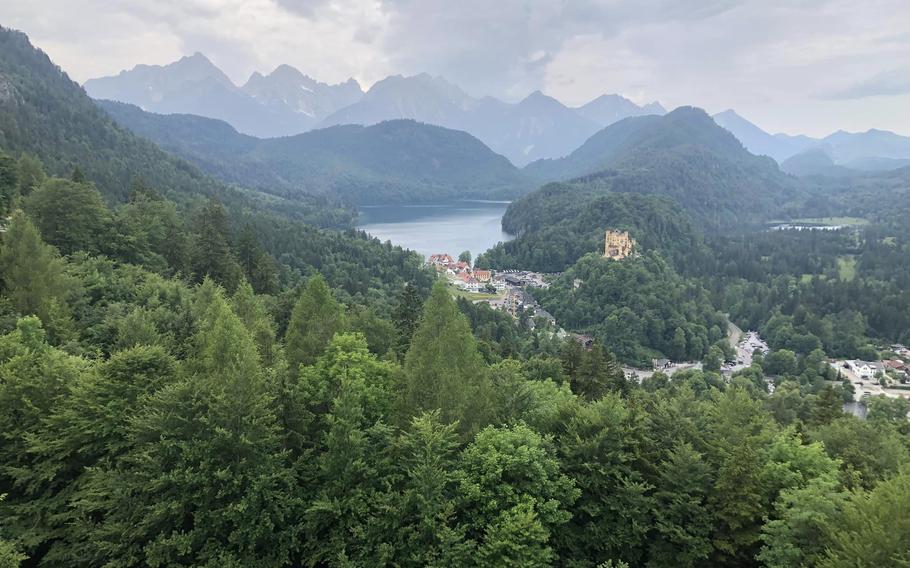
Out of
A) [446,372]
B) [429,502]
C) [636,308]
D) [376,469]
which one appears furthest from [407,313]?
[636,308]

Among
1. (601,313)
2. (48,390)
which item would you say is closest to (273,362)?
(48,390)

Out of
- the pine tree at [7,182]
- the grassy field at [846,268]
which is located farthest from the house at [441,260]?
the grassy field at [846,268]

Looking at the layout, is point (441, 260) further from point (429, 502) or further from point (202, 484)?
point (202, 484)

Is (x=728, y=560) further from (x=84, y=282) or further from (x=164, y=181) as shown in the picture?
(x=164, y=181)

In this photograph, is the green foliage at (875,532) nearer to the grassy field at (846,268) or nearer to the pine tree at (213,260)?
the pine tree at (213,260)

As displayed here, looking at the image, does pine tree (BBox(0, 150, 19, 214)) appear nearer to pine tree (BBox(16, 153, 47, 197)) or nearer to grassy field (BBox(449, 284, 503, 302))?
pine tree (BBox(16, 153, 47, 197))

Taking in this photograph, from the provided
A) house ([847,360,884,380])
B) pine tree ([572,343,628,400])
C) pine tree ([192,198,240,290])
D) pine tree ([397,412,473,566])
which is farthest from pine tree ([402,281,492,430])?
house ([847,360,884,380])
